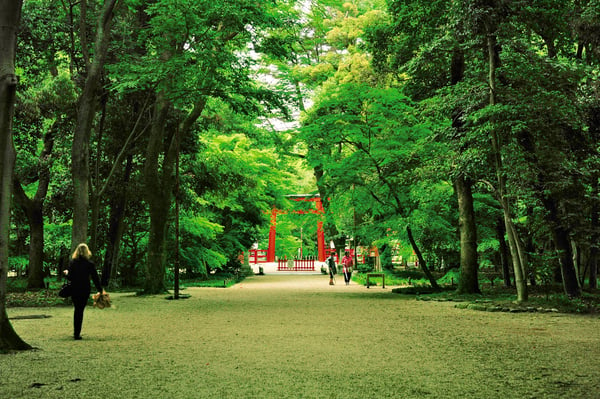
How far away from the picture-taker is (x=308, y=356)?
7.15 metres

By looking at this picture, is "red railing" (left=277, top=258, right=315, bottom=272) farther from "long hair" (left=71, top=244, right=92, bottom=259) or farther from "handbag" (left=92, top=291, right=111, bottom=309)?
"long hair" (left=71, top=244, right=92, bottom=259)

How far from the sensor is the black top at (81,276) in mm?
8875

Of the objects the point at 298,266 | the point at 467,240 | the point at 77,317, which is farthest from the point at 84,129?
the point at 298,266

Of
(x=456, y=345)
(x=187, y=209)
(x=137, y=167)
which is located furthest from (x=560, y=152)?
(x=137, y=167)

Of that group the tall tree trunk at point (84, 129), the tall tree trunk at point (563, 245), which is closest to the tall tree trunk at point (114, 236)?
the tall tree trunk at point (84, 129)

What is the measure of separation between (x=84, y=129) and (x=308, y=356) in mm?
10662

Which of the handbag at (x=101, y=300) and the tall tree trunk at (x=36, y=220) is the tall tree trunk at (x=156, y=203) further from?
the handbag at (x=101, y=300)

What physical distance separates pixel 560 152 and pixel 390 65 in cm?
805

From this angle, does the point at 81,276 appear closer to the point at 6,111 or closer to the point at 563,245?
the point at 6,111

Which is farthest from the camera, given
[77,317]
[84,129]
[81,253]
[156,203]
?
[156,203]

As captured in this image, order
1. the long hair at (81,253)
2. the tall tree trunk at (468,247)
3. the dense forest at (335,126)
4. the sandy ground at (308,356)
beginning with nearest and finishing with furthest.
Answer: the sandy ground at (308,356), the long hair at (81,253), the dense forest at (335,126), the tall tree trunk at (468,247)

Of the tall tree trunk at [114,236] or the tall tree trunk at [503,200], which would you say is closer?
the tall tree trunk at [503,200]

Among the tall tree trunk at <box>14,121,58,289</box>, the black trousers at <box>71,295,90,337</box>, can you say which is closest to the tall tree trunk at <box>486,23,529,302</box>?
the black trousers at <box>71,295,90,337</box>

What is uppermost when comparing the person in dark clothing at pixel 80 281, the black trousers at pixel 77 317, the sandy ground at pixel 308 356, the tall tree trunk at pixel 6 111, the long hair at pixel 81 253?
the tall tree trunk at pixel 6 111
